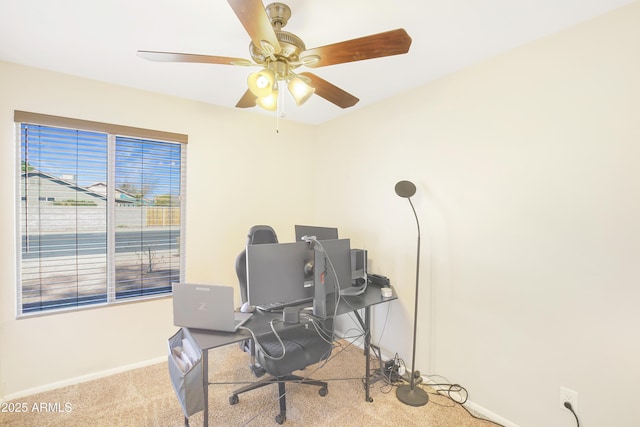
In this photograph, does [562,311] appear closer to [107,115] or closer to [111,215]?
[111,215]

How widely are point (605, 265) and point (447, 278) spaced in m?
0.93

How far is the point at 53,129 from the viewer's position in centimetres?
233

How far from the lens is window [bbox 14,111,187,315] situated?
89.0 inches

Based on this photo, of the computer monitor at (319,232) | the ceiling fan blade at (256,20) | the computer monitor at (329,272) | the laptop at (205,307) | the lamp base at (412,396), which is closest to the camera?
the ceiling fan blade at (256,20)

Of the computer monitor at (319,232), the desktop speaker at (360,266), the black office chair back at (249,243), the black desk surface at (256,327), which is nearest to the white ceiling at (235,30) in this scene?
the black office chair back at (249,243)

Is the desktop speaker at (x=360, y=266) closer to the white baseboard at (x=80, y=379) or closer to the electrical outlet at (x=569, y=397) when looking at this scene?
the electrical outlet at (x=569, y=397)

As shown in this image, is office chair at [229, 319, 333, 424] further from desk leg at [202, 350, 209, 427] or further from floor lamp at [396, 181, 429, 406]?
floor lamp at [396, 181, 429, 406]

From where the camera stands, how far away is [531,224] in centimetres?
184

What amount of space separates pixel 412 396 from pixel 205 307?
1.68 metres

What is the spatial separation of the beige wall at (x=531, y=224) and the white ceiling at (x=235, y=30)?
215 millimetres

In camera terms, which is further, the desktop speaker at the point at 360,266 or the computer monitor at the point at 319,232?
the computer monitor at the point at 319,232

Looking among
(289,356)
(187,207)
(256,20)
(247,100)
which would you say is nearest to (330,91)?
(247,100)

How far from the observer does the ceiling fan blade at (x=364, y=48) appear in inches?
49.3

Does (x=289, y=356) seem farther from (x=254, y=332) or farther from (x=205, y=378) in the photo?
(x=205, y=378)
